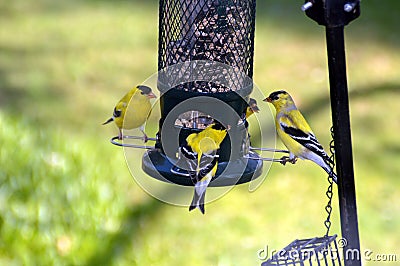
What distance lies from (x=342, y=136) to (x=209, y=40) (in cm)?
97

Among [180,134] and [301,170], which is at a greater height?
[180,134]

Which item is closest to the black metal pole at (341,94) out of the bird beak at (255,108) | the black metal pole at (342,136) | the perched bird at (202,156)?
the black metal pole at (342,136)

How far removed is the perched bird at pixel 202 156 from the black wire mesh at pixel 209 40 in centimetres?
23

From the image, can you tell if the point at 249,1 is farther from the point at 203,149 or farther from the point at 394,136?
the point at 394,136

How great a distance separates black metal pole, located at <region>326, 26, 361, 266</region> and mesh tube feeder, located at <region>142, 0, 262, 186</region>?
2.16 feet

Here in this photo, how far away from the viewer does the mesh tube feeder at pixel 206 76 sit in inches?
105

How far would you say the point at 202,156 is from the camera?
8.05ft

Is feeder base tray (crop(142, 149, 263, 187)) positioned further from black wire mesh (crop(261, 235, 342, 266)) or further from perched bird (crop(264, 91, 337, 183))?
black wire mesh (crop(261, 235, 342, 266))

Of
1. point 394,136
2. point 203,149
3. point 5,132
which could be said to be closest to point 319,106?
point 394,136

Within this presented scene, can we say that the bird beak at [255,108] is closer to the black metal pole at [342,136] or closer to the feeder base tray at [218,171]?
the feeder base tray at [218,171]

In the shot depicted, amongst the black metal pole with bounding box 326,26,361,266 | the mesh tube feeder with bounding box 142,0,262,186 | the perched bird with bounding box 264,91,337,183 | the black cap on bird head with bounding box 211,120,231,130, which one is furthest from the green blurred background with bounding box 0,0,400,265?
the black metal pole with bounding box 326,26,361,266

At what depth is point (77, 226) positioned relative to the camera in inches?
150

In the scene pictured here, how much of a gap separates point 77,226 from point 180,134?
4.42 feet

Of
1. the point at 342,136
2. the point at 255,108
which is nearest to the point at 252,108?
the point at 255,108
